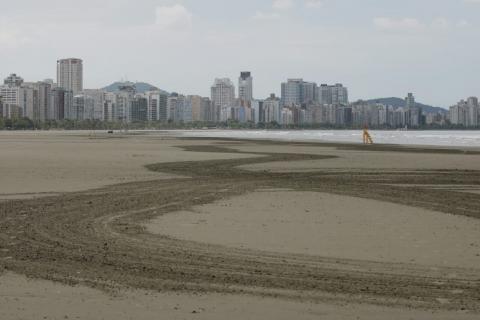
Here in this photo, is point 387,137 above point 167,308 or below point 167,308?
above

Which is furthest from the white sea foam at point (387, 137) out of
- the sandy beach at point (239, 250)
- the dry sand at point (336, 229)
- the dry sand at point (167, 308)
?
the dry sand at point (167, 308)

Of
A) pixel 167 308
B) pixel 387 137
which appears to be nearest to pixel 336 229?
pixel 167 308

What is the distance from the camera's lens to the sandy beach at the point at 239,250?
5.74 metres

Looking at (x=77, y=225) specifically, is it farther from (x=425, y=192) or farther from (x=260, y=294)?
(x=425, y=192)

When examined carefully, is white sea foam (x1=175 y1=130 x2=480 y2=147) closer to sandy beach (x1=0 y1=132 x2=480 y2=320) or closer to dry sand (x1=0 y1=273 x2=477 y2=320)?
sandy beach (x1=0 y1=132 x2=480 y2=320)

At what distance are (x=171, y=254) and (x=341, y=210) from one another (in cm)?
548

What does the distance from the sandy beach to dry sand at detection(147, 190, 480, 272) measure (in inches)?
1.1

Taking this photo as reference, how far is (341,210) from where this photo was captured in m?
12.6

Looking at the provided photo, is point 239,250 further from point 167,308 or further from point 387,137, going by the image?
point 387,137

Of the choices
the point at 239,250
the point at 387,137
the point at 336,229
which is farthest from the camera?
the point at 387,137

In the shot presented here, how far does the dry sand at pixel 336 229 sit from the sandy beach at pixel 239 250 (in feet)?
0.09

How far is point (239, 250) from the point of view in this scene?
27.5 feet

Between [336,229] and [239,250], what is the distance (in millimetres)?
2502

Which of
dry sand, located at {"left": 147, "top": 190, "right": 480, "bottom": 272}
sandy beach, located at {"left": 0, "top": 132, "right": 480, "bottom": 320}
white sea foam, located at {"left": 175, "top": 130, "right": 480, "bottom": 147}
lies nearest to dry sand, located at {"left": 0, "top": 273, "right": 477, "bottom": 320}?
sandy beach, located at {"left": 0, "top": 132, "right": 480, "bottom": 320}
